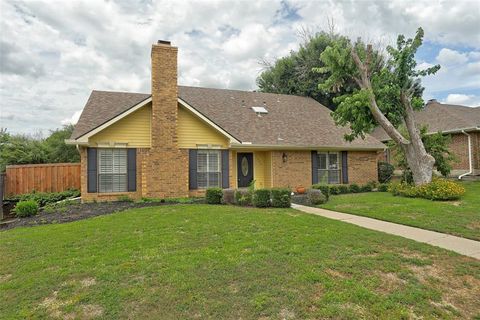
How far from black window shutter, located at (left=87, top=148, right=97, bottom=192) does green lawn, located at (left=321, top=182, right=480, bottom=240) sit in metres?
8.83

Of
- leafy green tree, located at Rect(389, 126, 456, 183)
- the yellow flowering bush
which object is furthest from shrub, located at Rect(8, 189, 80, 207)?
leafy green tree, located at Rect(389, 126, 456, 183)

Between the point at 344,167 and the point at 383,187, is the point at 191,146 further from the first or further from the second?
the point at 383,187

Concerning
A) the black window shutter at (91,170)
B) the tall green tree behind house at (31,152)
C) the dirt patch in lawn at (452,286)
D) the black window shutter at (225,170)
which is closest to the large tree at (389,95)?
the black window shutter at (225,170)

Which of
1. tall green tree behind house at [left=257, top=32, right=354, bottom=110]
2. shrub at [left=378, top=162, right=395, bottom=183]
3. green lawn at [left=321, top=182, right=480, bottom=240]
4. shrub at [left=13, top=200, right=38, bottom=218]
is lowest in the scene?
green lawn at [left=321, top=182, right=480, bottom=240]

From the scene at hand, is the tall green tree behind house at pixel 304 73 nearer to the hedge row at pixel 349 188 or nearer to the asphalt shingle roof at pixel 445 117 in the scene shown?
the asphalt shingle roof at pixel 445 117

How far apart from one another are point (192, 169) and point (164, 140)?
173cm

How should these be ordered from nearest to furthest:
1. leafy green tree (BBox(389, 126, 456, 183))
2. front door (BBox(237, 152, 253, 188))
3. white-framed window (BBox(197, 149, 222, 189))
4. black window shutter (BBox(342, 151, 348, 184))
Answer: white-framed window (BBox(197, 149, 222, 189)) → leafy green tree (BBox(389, 126, 456, 183)) → front door (BBox(237, 152, 253, 188)) → black window shutter (BBox(342, 151, 348, 184))

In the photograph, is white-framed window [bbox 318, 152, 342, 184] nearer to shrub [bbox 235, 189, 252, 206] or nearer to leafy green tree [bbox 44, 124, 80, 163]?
shrub [bbox 235, 189, 252, 206]

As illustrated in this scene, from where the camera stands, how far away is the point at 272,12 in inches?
529

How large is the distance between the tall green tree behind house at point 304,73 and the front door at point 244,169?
11187 mm

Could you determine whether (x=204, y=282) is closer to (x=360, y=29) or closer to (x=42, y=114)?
(x=42, y=114)

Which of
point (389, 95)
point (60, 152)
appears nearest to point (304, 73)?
point (389, 95)

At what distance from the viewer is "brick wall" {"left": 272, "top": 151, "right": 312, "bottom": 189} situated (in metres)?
14.7

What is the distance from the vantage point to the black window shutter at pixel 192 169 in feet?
42.3
